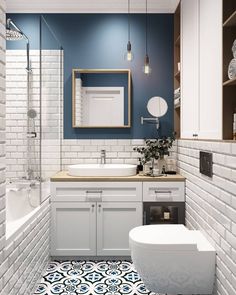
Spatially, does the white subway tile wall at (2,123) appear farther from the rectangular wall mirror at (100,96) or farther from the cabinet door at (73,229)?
the rectangular wall mirror at (100,96)

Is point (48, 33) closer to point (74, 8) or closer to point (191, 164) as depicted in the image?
point (74, 8)

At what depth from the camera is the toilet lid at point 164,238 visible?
6.70 feet

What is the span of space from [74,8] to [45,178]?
200 cm

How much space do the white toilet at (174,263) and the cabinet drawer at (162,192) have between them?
2.89 ft

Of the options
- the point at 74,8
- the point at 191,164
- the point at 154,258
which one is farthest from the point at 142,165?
the point at 74,8

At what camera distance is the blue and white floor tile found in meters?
2.51

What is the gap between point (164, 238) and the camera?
2.15 m

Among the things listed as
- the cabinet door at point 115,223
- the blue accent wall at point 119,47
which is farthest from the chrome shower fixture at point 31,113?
the cabinet door at point 115,223

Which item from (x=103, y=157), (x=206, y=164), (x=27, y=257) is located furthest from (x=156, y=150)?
(x=27, y=257)

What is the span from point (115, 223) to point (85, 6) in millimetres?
2463

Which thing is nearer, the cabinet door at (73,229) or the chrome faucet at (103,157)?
the cabinet door at (73,229)

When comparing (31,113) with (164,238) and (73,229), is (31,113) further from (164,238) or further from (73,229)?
(164,238)

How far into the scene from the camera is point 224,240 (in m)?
1.87

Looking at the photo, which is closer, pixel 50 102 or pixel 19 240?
pixel 19 240
